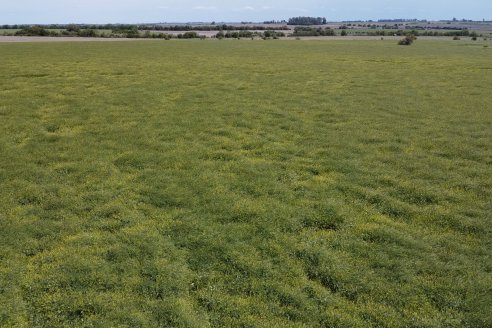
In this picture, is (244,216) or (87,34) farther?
(87,34)

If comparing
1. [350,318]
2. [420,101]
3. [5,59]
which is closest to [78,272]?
[350,318]

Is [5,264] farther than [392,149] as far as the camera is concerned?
No

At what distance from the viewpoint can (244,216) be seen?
905 centimetres

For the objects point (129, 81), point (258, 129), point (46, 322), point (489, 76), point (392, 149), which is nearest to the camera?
point (46, 322)

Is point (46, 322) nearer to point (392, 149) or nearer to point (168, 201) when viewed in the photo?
point (168, 201)

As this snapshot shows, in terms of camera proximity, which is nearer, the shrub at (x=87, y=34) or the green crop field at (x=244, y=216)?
the green crop field at (x=244, y=216)

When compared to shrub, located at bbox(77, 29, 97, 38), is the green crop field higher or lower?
lower

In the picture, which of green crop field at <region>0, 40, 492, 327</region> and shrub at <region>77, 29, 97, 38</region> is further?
shrub at <region>77, 29, 97, 38</region>

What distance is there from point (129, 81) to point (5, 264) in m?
21.8

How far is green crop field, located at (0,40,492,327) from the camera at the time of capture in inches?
Result: 250

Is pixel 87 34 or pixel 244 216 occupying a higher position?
pixel 87 34

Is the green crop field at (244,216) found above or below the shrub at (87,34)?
below

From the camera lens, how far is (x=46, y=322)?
5.95 meters

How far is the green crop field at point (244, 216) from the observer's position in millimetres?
6355
